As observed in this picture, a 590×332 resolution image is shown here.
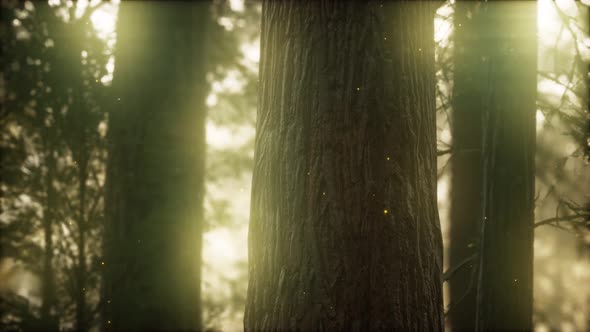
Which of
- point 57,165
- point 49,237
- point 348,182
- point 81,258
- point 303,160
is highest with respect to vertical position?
point 57,165

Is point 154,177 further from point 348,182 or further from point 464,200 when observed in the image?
point 464,200

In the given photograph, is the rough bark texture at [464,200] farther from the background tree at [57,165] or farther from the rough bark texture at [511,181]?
the background tree at [57,165]

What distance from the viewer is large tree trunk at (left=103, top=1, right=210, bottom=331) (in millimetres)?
4820

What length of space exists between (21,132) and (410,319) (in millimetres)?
4720

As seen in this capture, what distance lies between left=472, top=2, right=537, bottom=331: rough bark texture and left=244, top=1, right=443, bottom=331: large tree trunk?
1311 millimetres

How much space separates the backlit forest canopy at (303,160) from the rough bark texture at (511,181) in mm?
15

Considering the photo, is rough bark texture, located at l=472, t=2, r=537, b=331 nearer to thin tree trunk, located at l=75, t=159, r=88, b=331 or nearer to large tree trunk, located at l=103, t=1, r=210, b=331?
large tree trunk, located at l=103, t=1, r=210, b=331

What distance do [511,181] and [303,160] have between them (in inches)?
79.5

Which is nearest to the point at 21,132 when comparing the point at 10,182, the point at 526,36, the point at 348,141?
the point at 10,182

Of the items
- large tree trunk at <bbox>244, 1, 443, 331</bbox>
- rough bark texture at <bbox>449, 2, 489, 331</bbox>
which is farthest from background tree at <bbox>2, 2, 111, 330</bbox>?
rough bark texture at <bbox>449, 2, 489, 331</bbox>

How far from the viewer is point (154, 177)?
5047 mm

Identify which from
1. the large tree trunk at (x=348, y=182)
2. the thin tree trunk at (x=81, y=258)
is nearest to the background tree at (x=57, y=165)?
the thin tree trunk at (x=81, y=258)

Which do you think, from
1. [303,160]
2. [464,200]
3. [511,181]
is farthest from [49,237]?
[464,200]

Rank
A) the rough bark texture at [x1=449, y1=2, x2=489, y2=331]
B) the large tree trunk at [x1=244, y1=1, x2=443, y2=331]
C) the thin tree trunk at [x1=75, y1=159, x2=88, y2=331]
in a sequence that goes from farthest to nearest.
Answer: the rough bark texture at [x1=449, y1=2, x2=489, y2=331] → the thin tree trunk at [x1=75, y1=159, x2=88, y2=331] → the large tree trunk at [x1=244, y1=1, x2=443, y2=331]
